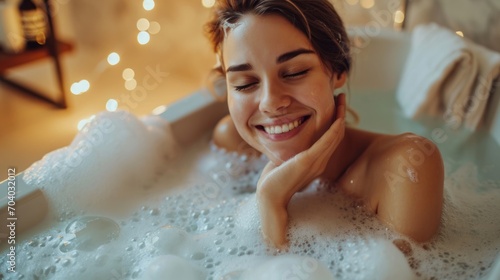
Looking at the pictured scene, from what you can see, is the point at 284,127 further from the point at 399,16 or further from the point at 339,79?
the point at 399,16

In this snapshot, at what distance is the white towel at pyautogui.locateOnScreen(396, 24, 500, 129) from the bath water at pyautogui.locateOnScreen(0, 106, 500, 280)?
0.18 metres

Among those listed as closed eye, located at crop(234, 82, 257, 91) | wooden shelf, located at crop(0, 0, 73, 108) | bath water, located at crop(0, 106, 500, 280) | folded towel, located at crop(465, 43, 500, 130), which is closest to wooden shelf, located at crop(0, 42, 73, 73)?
wooden shelf, located at crop(0, 0, 73, 108)

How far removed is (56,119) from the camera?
8.16 ft

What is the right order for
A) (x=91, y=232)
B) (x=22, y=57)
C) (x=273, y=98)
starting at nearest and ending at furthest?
(x=273, y=98)
(x=91, y=232)
(x=22, y=57)

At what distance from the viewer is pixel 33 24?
247 centimetres

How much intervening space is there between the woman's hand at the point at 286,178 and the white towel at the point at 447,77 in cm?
57

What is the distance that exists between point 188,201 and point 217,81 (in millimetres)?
418

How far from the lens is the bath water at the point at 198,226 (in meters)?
1.04

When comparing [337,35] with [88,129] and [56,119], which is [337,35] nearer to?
[88,129]

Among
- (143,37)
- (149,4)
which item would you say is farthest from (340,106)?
(143,37)

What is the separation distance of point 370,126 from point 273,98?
787 mm

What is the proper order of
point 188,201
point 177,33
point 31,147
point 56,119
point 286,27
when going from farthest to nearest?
point 177,33 → point 56,119 → point 31,147 → point 188,201 → point 286,27

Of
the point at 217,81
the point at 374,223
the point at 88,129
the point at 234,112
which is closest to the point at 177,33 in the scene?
the point at 217,81

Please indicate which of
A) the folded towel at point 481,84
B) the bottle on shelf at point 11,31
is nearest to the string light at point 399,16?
the folded towel at point 481,84
